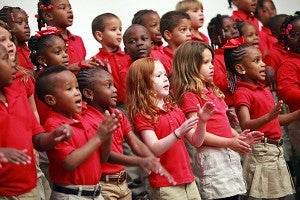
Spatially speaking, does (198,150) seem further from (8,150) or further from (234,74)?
(8,150)

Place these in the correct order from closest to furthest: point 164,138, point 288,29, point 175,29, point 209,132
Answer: point 164,138, point 209,132, point 175,29, point 288,29

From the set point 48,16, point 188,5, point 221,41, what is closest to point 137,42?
point 48,16

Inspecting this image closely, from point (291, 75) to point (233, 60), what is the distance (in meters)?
0.55

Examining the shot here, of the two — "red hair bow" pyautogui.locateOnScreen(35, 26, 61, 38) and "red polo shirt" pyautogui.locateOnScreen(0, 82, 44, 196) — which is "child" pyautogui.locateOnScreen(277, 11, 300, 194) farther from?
"red polo shirt" pyautogui.locateOnScreen(0, 82, 44, 196)

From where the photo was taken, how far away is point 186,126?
3.40 meters

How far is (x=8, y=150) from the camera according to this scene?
8.89 ft

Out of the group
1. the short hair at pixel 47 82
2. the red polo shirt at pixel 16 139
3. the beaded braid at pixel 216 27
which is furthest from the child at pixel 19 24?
the beaded braid at pixel 216 27

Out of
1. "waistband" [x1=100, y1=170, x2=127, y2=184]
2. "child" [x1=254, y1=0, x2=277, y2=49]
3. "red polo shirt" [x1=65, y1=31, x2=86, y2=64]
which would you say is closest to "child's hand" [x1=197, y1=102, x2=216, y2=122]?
"waistband" [x1=100, y1=170, x2=127, y2=184]

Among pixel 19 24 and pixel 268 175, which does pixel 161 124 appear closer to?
pixel 268 175

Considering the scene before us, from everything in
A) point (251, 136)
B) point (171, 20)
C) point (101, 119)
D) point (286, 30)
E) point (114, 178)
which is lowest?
point (114, 178)

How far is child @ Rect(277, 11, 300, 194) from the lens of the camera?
15.4 ft

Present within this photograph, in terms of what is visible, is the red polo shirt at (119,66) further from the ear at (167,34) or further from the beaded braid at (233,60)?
the beaded braid at (233,60)

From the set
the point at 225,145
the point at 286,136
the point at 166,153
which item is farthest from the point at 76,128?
the point at 286,136

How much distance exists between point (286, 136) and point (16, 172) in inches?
109
